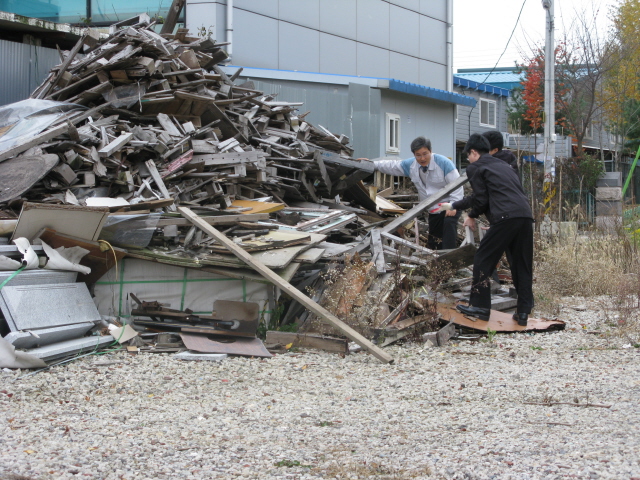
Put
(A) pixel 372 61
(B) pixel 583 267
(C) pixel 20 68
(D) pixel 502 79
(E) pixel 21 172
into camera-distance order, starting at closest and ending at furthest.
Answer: (E) pixel 21 172
(B) pixel 583 267
(C) pixel 20 68
(A) pixel 372 61
(D) pixel 502 79

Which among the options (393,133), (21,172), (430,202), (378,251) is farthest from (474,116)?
(21,172)

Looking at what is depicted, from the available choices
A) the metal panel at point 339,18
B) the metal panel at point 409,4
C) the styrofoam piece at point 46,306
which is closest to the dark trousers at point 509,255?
the styrofoam piece at point 46,306

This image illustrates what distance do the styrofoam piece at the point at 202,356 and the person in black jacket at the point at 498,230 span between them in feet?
9.07

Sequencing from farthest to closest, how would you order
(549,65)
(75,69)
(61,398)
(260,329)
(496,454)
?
(549,65) → (75,69) → (260,329) → (61,398) → (496,454)

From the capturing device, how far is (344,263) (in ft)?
25.0

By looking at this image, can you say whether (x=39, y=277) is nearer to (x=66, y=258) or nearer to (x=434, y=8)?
(x=66, y=258)

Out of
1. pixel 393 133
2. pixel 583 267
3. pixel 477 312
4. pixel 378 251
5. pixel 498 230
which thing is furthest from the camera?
pixel 393 133

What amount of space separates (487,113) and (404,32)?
34.9 ft

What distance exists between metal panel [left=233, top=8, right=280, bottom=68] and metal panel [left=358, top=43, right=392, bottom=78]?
3821 millimetres

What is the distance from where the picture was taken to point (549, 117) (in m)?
15.2

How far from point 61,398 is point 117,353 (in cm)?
135

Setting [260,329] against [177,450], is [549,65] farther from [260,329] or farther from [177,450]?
[177,450]

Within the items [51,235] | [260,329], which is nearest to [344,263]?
[260,329]

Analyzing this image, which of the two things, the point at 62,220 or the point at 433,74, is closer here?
the point at 62,220
